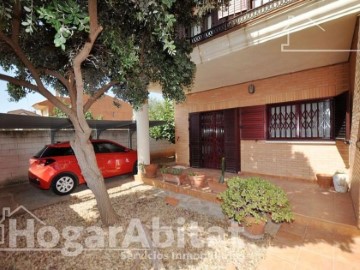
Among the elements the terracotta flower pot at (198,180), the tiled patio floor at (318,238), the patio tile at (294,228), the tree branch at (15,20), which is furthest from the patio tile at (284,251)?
the tree branch at (15,20)

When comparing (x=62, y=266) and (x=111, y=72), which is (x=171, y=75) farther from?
(x=62, y=266)

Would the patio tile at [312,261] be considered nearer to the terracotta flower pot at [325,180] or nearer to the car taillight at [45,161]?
the terracotta flower pot at [325,180]

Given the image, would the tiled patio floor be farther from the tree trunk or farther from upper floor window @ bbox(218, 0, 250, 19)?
upper floor window @ bbox(218, 0, 250, 19)

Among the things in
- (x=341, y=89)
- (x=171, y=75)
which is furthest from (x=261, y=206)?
(x=341, y=89)

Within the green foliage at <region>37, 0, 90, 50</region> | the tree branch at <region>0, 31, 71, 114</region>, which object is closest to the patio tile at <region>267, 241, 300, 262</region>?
the green foliage at <region>37, 0, 90, 50</region>

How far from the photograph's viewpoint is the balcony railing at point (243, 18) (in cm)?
365

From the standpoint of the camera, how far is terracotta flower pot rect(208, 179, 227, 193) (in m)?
5.02

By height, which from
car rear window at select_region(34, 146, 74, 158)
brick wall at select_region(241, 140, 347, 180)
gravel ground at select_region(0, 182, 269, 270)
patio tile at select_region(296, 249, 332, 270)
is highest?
car rear window at select_region(34, 146, 74, 158)

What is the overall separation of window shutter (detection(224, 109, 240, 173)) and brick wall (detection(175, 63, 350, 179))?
21cm

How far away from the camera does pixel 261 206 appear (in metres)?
3.18

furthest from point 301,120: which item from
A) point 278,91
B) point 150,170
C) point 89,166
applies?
point 89,166

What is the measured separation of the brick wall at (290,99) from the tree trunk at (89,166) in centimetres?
506

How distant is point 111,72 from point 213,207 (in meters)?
3.73

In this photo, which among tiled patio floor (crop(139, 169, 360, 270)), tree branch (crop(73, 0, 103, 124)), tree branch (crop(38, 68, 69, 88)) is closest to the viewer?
tiled patio floor (crop(139, 169, 360, 270))
